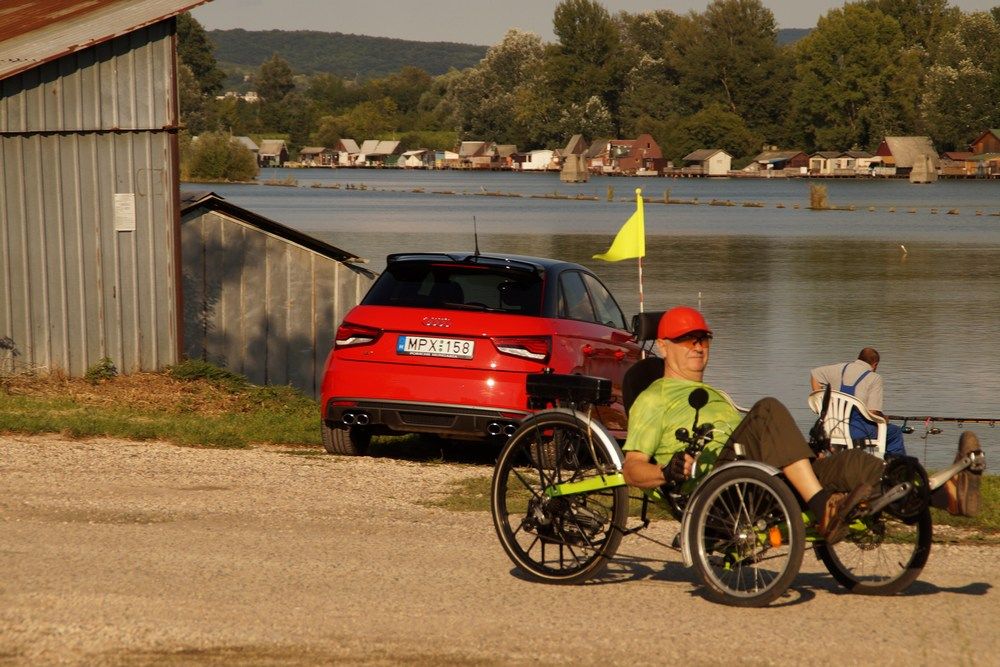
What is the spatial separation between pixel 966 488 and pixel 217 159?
15704 centimetres

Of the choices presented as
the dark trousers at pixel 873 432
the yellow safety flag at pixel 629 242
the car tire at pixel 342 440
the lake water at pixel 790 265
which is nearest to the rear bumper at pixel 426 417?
the car tire at pixel 342 440

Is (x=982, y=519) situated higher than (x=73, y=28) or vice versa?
(x=73, y=28)

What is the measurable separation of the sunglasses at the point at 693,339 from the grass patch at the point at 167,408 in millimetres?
5824

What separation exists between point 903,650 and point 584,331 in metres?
6.48

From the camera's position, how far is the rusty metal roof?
51.5 ft

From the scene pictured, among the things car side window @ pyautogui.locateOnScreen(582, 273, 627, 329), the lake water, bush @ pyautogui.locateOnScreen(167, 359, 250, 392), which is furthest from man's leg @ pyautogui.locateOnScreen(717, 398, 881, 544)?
the lake water

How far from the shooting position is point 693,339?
7391 mm

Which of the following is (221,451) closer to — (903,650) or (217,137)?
(903,650)

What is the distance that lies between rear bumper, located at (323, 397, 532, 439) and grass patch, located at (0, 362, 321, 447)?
117 centimetres

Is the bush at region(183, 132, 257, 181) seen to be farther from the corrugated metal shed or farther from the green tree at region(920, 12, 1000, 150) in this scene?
the corrugated metal shed

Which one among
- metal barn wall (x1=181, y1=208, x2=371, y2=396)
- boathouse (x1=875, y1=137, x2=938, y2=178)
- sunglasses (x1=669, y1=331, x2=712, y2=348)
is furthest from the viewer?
boathouse (x1=875, y1=137, x2=938, y2=178)

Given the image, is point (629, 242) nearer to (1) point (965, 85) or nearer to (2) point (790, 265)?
(2) point (790, 265)

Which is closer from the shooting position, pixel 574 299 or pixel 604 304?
Answer: pixel 574 299

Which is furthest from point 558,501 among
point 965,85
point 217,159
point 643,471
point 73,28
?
point 965,85
